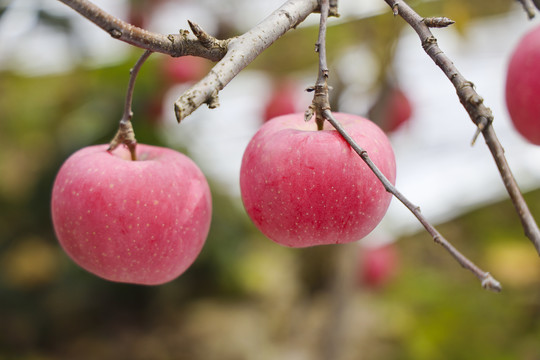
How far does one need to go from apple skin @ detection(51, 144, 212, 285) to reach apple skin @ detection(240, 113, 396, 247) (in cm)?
6

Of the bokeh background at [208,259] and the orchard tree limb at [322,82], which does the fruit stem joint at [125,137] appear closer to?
the orchard tree limb at [322,82]

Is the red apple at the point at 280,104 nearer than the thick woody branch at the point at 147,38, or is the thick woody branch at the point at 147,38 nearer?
the thick woody branch at the point at 147,38

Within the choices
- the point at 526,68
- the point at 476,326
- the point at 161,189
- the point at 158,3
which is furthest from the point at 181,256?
the point at 476,326

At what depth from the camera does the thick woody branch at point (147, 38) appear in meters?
0.32

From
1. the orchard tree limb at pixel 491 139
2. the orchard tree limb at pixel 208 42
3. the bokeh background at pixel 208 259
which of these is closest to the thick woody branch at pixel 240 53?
the orchard tree limb at pixel 208 42

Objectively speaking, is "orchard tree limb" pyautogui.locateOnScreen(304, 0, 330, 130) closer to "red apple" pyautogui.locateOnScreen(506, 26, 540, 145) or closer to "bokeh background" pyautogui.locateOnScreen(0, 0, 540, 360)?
"red apple" pyautogui.locateOnScreen(506, 26, 540, 145)

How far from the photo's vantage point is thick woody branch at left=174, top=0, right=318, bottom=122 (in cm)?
29

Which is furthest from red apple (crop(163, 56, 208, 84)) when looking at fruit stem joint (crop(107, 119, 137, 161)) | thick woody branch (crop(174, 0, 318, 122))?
thick woody branch (crop(174, 0, 318, 122))

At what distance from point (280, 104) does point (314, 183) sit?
114cm

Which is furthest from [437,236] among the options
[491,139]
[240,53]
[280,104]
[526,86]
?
[280,104]

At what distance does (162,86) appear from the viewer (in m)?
1.55

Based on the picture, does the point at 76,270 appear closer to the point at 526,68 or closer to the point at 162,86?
the point at 162,86

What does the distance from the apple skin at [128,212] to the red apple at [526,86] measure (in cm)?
33

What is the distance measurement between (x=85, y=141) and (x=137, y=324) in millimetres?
551
